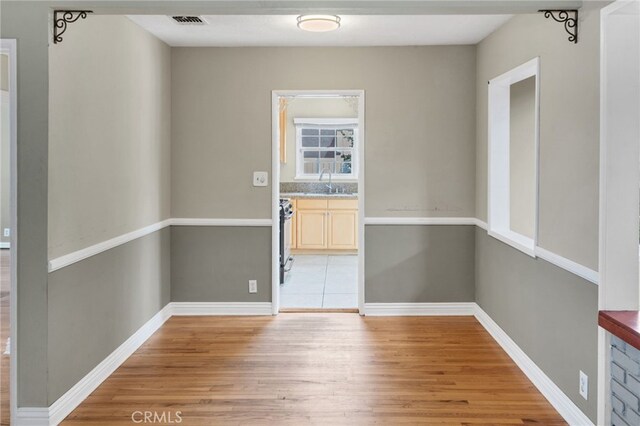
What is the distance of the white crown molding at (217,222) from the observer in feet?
14.8

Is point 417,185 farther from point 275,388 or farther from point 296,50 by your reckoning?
point 275,388

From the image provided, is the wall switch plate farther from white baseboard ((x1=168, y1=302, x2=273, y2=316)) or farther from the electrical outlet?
the electrical outlet

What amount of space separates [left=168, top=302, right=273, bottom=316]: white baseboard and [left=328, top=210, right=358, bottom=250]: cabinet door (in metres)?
3.02

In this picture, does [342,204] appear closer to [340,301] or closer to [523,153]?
[340,301]

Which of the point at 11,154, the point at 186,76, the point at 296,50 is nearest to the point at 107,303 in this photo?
the point at 11,154

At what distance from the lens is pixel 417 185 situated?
177 inches

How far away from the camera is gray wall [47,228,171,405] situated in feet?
8.66

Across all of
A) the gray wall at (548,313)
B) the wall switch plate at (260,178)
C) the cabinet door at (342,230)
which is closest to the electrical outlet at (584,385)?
the gray wall at (548,313)

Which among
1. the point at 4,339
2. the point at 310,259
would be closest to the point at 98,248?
the point at 4,339

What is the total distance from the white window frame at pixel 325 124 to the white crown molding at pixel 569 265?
5173mm

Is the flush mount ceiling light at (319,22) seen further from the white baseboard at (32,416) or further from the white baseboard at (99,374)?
the white baseboard at (32,416)

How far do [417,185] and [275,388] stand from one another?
2.19 meters

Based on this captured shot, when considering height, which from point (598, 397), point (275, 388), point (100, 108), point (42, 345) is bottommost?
point (275, 388)

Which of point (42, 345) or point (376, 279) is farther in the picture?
point (376, 279)
